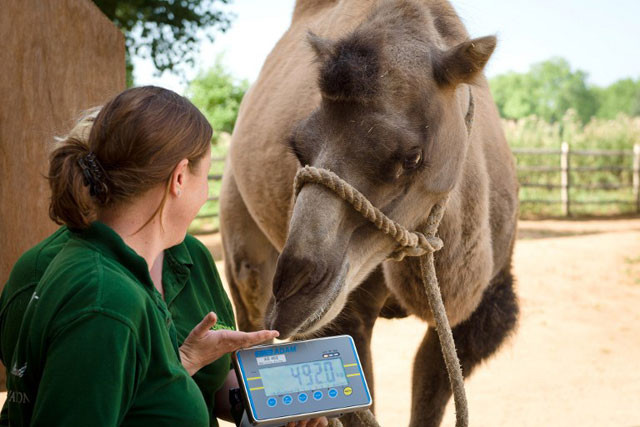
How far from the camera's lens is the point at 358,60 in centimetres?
226

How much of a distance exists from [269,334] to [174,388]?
290 millimetres

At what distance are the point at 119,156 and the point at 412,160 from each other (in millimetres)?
1057

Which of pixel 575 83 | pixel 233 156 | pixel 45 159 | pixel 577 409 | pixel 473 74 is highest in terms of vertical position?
pixel 473 74

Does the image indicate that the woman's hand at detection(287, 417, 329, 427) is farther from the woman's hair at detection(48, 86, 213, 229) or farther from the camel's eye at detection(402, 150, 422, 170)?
the camel's eye at detection(402, 150, 422, 170)

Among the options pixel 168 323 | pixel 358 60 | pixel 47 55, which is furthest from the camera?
pixel 47 55

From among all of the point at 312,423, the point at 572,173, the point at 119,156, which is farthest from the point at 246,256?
the point at 572,173

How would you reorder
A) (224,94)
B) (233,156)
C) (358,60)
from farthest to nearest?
(224,94), (233,156), (358,60)

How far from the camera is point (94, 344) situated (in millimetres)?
1269

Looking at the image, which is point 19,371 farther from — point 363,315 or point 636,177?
point 636,177

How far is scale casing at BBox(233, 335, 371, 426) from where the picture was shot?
157cm

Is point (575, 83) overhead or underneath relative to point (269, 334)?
underneath

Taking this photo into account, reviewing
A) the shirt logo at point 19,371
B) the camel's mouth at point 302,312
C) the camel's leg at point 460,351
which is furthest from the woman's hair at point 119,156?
the camel's leg at point 460,351

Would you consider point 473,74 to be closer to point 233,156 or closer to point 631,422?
point 233,156

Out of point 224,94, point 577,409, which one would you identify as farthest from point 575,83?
point 577,409
